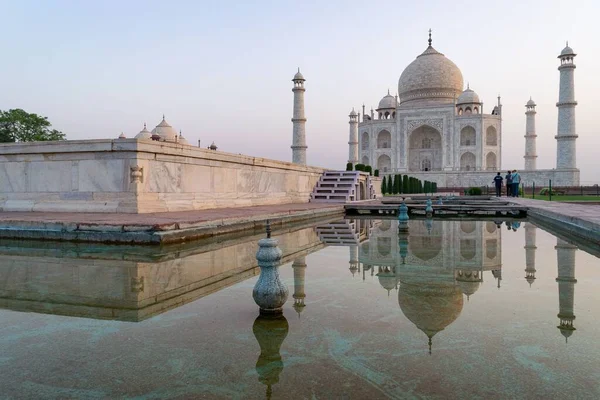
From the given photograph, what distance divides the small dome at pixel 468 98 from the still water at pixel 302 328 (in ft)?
126

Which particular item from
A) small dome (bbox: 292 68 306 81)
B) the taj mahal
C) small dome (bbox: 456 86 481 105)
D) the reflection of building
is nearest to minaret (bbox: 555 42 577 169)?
the taj mahal

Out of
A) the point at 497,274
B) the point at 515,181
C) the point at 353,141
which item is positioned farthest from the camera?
the point at 353,141

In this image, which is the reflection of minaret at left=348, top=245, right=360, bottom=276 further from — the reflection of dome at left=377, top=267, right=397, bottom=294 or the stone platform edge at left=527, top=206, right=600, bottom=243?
the stone platform edge at left=527, top=206, right=600, bottom=243

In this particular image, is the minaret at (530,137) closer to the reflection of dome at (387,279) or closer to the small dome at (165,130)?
the small dome at (165,130)

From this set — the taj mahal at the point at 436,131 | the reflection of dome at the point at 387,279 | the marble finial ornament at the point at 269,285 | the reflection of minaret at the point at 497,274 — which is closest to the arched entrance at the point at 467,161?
the taj mahal at the point at 436,131

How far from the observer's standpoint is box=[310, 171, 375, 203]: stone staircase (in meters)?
14.3

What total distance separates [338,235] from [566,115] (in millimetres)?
29241

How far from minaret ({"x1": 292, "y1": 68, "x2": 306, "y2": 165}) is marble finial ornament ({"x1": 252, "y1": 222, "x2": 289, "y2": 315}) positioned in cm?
2707

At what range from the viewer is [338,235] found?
262 inches

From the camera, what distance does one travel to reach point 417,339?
2.16m

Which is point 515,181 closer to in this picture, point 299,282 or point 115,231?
point 115,231

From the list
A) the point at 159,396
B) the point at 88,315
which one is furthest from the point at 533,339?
the point at 88,315

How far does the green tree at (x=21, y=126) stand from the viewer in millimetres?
30000

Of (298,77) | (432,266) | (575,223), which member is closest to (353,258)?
(432,266)
